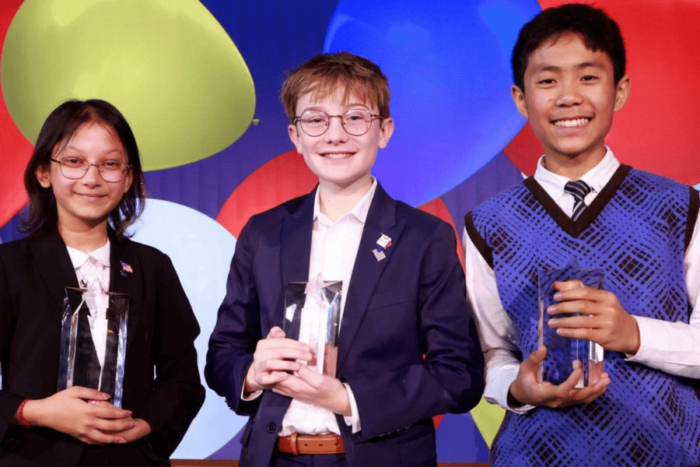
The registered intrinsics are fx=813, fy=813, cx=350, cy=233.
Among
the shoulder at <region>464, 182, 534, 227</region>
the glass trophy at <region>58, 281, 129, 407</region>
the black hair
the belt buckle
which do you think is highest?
the black hair

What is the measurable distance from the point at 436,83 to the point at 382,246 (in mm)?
1627

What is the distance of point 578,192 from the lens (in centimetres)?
222

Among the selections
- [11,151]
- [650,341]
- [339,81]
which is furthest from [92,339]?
[11,151]

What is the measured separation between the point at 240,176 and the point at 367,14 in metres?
0.95

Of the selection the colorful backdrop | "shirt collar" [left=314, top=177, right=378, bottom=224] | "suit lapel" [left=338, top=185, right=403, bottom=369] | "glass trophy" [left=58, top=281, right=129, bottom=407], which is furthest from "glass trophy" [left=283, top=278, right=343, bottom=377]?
the colorful backdrop

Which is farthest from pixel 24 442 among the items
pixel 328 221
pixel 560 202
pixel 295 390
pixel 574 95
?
pixel 574 95

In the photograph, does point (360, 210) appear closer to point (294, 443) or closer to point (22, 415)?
point (294, 443)

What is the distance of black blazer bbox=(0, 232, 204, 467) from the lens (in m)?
2.20

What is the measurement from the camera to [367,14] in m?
3.64

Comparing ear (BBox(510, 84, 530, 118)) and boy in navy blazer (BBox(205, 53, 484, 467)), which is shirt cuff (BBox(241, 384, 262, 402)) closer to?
boy in navy blazer (BBox(205, 53, 484, 467))

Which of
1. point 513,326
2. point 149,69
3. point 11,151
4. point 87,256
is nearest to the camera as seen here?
point 513,326

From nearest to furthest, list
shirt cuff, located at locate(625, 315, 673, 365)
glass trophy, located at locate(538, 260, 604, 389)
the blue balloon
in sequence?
glass trophy, located at locate(538, 260, 604, 389)
shirt cuff, located at locate(625, 315, 673, 365)
the blue balloon

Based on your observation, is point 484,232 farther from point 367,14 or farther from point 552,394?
point 367,14

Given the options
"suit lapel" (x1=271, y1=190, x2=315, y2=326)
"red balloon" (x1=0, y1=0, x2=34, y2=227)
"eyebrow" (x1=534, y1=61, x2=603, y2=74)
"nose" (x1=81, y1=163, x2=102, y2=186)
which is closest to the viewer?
"suit lapel" (x1=271, y1=190, x2=315, y2=326)
